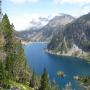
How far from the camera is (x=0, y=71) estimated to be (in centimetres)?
7075

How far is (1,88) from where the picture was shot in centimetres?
6975

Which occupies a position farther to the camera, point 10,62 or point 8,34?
point 8,34

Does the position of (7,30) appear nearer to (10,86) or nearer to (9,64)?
(9,64)

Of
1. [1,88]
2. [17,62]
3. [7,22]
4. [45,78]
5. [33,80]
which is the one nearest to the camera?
[1,88]

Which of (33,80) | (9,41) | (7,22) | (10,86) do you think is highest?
(7,22)

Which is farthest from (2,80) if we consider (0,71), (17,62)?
(17,62)

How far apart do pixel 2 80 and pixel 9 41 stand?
26946 millimetres

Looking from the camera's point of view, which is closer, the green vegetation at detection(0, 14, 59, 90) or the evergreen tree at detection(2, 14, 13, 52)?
the green vegetation at detection(0, 14, 59, 90)

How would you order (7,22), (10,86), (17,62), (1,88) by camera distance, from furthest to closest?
(17,62) → (7,22) → (10,86) → (1,88)

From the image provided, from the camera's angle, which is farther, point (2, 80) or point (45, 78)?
point (45, 78)

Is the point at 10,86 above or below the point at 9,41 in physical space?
below

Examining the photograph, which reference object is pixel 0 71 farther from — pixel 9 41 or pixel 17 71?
pixel 17 71

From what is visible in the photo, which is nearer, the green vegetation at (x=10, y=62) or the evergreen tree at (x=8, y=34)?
the green vegetation at (x=10, y=62)

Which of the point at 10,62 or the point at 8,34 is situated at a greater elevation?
the point at 8,34
